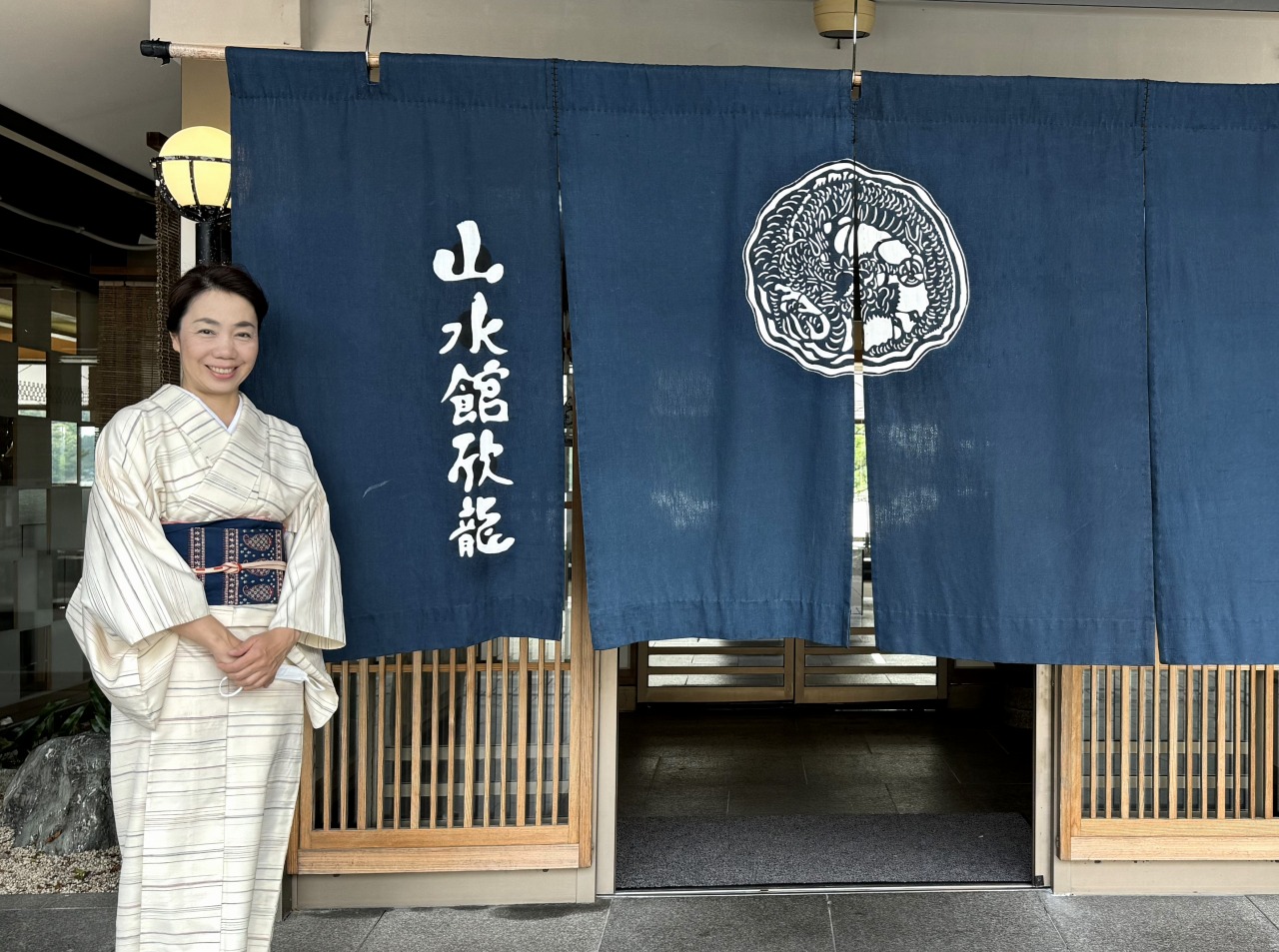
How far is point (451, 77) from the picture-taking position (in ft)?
9.91

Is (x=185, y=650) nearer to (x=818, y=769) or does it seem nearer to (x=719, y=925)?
(x=719, y=925)

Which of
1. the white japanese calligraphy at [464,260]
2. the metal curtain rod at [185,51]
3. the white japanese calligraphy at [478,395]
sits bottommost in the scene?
the white japanese calligraphy at [478,395]

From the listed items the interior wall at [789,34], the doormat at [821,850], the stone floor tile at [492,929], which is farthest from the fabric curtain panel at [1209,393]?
the stone floor tile at [492,929]

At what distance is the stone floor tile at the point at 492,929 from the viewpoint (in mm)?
3398

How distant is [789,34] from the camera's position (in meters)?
3.70

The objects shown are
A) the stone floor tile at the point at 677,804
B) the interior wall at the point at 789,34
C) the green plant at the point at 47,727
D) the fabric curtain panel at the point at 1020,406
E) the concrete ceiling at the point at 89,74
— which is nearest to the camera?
the fabric curtain panel at the point at 1020,406

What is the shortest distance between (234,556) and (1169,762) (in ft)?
11.3

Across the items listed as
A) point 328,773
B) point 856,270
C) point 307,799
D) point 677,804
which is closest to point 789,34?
point 856,270

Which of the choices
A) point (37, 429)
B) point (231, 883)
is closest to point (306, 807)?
point (231, 883)

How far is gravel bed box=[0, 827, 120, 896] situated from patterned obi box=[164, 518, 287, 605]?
7.00ft

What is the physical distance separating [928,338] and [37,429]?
572 cm

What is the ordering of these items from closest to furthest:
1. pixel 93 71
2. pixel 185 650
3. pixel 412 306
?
pixel 185 650 → pixel 412 306 → pixel 93 71

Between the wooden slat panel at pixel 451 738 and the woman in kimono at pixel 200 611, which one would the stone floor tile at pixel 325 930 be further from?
the woman in kimono at pixel 200 611

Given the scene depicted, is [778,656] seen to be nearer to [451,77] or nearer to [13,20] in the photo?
[451,77]
